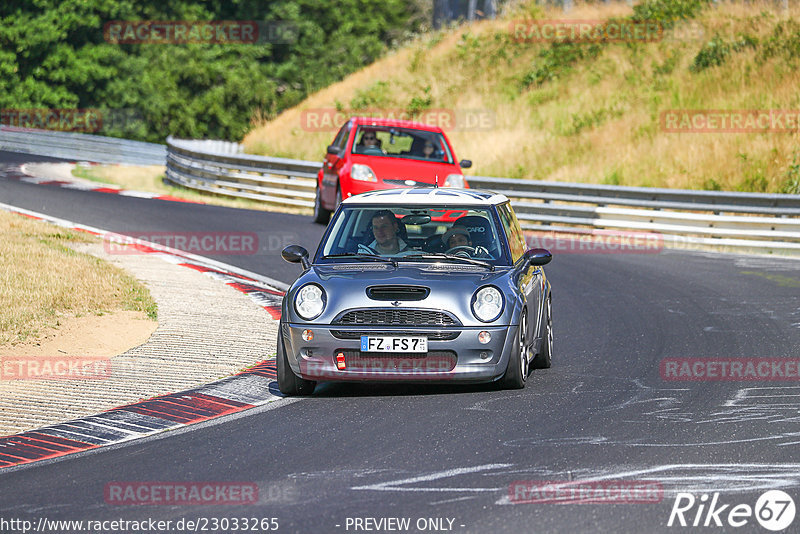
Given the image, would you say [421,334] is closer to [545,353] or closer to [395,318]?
[395,318]

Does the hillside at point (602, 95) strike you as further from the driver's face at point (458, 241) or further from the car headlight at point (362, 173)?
the driver's face at point (458, 241)

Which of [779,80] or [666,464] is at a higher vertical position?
[779,80]

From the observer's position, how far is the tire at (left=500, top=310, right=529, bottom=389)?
9141 mm

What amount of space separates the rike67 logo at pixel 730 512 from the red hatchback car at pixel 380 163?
13.0m

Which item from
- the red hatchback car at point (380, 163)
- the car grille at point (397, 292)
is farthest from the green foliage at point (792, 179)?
the car grille at point (397, 292)

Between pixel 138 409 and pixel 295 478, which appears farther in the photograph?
pixel 138 409

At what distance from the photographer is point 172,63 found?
187 feet

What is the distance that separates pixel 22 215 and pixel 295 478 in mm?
16208

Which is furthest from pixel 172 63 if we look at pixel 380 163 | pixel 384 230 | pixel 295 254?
pixel 295 254

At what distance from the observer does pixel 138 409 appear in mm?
8828

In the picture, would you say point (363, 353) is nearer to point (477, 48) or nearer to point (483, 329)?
point (483, 329)

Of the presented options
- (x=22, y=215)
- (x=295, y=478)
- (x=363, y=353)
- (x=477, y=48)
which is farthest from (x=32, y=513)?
(x=477, y=48)

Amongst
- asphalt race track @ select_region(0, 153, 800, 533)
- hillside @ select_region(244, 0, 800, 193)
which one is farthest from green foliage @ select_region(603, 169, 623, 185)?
asphalt race track @ select_region(0, 153, 800, 533)

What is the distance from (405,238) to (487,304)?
4.35 feet
